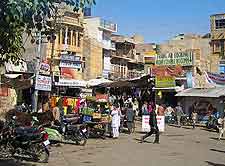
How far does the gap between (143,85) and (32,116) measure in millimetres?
21899

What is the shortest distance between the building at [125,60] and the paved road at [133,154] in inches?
1880

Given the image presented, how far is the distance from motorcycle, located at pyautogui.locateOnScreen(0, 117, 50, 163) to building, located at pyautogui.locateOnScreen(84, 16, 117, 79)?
151 feet

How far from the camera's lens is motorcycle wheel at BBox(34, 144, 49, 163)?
12.8m

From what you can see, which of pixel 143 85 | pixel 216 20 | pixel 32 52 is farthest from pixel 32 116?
pixel 216 20

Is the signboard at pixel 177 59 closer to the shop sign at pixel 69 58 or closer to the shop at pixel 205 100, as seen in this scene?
the shop at pixel 205 100

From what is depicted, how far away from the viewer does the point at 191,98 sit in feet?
122

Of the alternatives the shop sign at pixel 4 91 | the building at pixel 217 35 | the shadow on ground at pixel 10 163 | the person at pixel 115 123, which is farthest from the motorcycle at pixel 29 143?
the building at pixel 217 35

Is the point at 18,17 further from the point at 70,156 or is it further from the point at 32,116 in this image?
the point at 32,116

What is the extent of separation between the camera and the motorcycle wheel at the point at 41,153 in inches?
505

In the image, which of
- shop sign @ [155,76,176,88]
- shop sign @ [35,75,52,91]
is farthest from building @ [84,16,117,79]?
shop sign @ [35,75,52,91]

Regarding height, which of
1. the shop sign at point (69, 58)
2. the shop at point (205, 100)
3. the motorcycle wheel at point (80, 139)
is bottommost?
the motorcycle wheel at point (80, 139)

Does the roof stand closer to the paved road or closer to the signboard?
the signboard

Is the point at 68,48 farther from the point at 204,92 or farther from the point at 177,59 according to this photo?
the point at 204,92

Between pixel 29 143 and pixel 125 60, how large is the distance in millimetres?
59641
